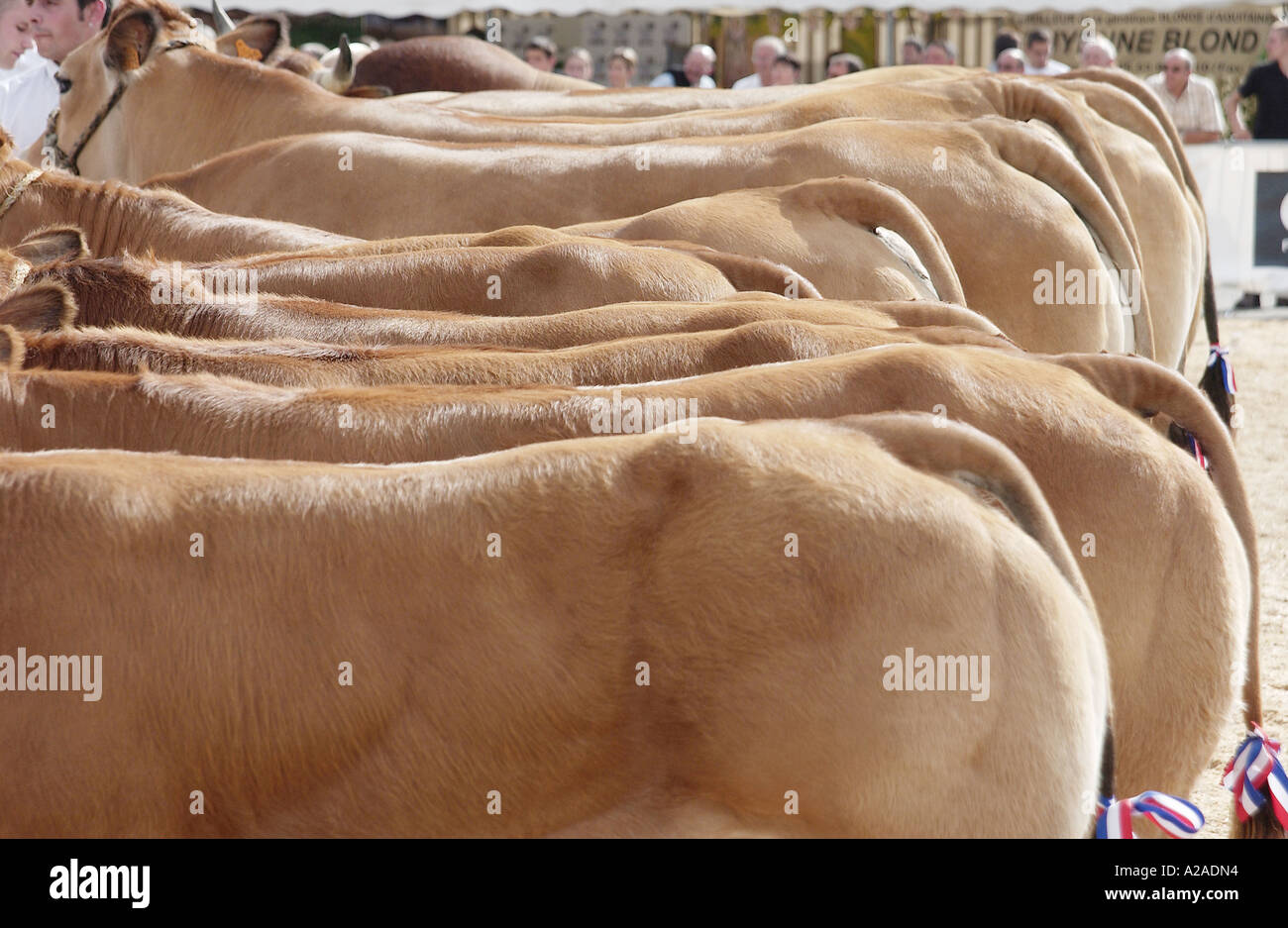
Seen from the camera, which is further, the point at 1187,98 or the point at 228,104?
the point at 1187,98

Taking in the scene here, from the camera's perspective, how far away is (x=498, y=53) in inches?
405

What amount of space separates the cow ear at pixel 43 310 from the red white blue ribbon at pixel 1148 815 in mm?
2136

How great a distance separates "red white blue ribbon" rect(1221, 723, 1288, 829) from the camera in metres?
2.16

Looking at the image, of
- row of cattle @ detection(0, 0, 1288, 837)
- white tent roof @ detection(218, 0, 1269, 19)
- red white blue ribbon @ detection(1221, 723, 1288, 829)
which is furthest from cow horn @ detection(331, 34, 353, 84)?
red white blue ribbon @ detection(1221, 723, 1288, 829)

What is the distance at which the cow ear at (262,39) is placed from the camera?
8.45 metres

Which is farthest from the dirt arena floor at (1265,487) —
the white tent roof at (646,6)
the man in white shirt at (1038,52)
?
the man in white shirt at (1038,52)

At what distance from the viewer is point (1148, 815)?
6.18 ft

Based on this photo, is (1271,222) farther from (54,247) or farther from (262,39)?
(54,247)

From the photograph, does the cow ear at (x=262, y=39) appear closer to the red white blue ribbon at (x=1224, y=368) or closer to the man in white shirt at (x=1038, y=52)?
the red white blue ribbon at (x=1224, y=368)

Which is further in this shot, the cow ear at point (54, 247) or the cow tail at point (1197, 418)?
the cow ear at point (54, 247)

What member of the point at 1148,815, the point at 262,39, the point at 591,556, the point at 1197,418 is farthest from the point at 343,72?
the point at 1148,815

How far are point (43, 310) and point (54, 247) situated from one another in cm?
89
